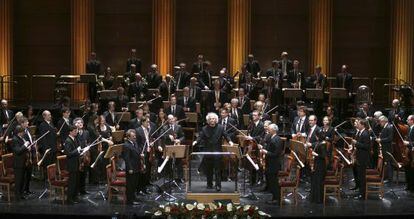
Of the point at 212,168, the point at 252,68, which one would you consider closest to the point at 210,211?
the point at 212,168

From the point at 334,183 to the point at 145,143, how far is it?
12.3 feet

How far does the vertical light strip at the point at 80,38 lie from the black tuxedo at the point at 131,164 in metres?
8.39

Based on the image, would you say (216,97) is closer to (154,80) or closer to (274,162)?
(154,80)

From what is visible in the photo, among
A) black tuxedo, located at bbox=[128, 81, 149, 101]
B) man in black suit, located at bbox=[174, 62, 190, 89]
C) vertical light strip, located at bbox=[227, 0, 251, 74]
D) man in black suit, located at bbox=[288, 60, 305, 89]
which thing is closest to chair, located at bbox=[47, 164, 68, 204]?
black tuxedo, located at bbox=[128, 81, 149, 101]

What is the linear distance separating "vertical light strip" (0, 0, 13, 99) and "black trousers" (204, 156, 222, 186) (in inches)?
406

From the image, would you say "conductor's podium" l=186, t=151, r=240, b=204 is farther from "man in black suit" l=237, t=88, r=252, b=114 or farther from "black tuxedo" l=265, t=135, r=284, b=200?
"man in black suit" l=237, t=88, r=252, b=114

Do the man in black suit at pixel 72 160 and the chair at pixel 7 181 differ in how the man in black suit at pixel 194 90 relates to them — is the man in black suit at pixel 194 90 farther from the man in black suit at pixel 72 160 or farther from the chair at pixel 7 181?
the chair at pixel 7 181

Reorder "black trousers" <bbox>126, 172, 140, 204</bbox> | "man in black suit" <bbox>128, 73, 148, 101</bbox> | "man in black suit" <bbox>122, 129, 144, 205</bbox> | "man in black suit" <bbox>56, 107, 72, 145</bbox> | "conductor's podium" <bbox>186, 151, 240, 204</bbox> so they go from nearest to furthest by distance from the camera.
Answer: "conductor's podium" <bbox>186, 151, 240, 204</bbox>
"man in black suit" <bbox>122, 129, 144, 205</bbox>
"black trousers" <bbox>126, 172, 140, 204</bbox>
"man in black suit" <bbox>56, 107, 72, 145</bbox>
"man in black suit" <bbox>128, 73, 148, 101</bbox>

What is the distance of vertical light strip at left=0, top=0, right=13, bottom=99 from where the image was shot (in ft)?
73.3

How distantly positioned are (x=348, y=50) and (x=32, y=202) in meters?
11.9

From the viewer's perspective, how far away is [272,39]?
23062 mm

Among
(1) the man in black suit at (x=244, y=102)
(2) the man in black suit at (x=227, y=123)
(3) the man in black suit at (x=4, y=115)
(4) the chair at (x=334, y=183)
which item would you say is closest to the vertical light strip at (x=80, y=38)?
(3) the man in black suit at (x=4, y=115)

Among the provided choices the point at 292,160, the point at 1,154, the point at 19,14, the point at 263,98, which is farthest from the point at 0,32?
the point at 292,160

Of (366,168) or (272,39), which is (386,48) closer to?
(272,39)
